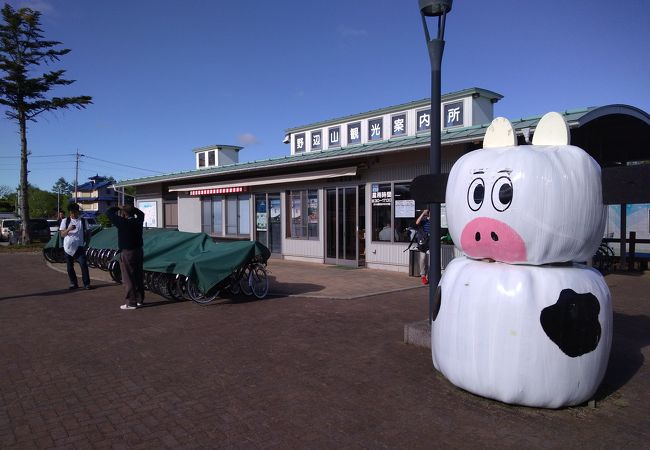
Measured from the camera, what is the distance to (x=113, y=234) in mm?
12156

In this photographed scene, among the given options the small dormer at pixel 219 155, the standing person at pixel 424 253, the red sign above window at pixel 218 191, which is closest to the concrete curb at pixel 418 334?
the standing person at pixel 424 253

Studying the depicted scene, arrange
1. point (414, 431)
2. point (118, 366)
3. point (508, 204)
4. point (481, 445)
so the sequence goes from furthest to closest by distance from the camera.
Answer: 1. point (118, 366)
2. point (508, 204)
3. point (414, 431)
4. point (481, 445)

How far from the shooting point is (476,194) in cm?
423

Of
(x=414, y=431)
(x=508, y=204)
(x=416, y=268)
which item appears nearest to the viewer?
(x=414, y=431)

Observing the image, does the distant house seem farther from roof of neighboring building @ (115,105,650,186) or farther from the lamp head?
the lamp head

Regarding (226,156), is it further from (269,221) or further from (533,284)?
(533,284)

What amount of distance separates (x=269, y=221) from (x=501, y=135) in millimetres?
13407

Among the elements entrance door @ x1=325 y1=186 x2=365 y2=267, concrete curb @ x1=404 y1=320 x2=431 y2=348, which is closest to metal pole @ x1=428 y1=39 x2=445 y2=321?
concrete curb @ x1=404 y1=320 x2=431 y2=348

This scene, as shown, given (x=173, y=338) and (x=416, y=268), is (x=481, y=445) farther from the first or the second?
(x=416, y=268)

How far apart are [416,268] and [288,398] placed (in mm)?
8014

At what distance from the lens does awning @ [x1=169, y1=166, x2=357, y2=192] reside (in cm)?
1377

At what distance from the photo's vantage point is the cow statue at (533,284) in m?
3.89

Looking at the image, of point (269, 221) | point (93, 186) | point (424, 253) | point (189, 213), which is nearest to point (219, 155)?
point (189, 213)

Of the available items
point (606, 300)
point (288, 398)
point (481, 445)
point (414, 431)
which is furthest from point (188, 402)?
point (606, 300)
